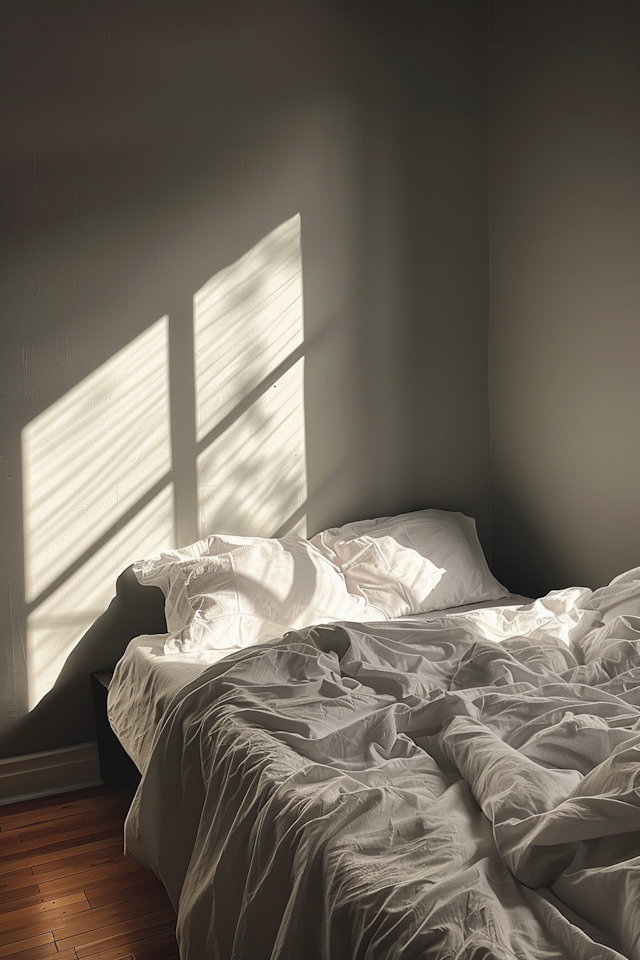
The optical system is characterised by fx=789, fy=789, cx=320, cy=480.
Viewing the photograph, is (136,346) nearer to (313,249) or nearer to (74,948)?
(313,249)

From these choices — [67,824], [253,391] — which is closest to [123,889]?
[67,824]

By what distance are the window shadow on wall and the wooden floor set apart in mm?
366

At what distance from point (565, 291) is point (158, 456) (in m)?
1.74

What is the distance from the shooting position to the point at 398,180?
3312mm

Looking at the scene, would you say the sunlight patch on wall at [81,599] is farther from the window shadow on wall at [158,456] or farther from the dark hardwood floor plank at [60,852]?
the dark hardwood floor plank at [60,852]

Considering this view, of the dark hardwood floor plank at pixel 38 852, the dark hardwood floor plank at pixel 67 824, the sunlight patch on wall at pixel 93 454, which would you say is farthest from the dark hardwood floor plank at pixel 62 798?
the sunlight patch on wall at pixel 93 454

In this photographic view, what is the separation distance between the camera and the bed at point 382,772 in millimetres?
1087

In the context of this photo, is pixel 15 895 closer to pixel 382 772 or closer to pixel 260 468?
pixel 382 772

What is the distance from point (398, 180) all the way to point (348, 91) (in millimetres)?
398

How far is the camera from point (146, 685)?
234cm

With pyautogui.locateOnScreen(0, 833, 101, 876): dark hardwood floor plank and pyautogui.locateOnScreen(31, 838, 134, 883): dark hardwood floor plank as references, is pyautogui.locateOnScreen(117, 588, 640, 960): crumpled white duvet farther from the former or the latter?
pyautogui.locateOnScreen(0, 833, 101, 876): dark hardwood floor plank

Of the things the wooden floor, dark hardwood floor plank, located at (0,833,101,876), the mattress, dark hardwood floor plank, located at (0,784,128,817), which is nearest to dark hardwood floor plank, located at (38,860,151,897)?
the wooden floor

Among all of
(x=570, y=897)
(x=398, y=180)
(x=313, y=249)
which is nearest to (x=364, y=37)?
(x=398, y=180)

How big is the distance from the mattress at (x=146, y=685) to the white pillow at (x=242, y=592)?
76 mm
